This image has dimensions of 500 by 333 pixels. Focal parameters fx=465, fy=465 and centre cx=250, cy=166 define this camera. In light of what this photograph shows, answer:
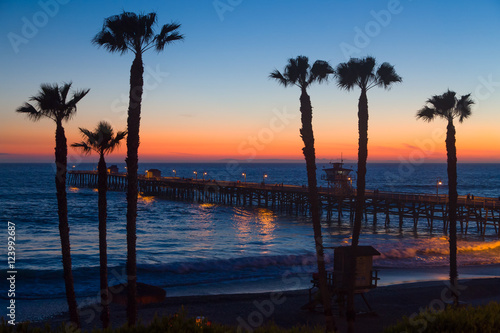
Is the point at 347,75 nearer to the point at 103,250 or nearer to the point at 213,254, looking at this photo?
the point at 103,250

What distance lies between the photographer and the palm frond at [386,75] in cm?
1608

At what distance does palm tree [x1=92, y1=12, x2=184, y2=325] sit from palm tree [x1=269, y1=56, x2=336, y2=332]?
351 centimetres

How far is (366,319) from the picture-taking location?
57.6 feet

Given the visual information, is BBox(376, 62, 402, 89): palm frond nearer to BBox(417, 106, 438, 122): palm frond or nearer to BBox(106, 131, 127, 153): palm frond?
BBox(417, 106, 438, 122): palm frond

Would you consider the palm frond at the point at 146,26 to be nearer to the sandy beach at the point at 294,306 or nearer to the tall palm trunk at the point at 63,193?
the tall palm trunk at the point at 63,193

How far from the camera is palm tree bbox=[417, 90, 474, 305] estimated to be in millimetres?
16859

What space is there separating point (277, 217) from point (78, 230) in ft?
80.3

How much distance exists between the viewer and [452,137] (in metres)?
17.0

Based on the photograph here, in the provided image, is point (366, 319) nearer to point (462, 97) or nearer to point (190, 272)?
point (462, 97)

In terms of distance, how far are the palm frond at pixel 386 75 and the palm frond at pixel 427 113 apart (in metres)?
2.48

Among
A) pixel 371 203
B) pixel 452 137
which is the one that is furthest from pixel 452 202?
pixel 371 203

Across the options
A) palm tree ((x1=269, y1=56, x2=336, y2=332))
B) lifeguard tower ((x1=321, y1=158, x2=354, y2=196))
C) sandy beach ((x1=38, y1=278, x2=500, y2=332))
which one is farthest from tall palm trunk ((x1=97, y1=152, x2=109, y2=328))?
lifeguard tower ((x1=321, y1=158, x2=354, y2=196))

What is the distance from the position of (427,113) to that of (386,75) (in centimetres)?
306

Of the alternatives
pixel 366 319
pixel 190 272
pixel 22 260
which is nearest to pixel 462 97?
pixel 366 319
